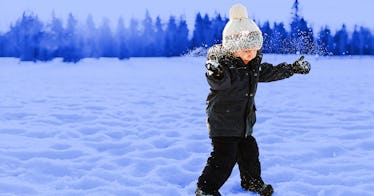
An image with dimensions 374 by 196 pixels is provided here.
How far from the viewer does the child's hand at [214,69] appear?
2.95m

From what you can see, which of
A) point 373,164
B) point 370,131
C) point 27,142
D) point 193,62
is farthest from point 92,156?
point 193,62

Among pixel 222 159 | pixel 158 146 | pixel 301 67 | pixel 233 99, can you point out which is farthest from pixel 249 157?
pixel 158 146

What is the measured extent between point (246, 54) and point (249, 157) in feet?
2.39

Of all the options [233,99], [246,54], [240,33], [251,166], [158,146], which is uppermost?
[240,33]

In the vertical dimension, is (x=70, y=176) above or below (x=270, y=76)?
below

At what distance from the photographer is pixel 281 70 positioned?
3414 millimetres

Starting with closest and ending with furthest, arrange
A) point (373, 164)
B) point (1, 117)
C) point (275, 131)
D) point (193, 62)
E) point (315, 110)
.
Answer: point (373, 164) → point (275, 131) → point (1, 117) → point (315, 110) → point (193, 62)

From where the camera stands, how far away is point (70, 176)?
4062 mm

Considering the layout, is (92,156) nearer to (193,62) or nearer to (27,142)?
(27,142)

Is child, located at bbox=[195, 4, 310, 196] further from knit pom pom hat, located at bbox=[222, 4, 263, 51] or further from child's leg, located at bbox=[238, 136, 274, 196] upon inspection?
child's leg, located at bbox=[238, 136, 274, 196]

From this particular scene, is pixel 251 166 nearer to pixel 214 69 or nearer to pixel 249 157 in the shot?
pixel 249 157

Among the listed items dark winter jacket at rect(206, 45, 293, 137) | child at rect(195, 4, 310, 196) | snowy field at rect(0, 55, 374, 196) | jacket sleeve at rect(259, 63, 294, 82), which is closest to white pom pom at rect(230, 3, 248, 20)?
child at rect(195, 4, 310, 196)

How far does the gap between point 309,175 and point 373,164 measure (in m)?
0.75

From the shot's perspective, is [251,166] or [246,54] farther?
[251,166]
